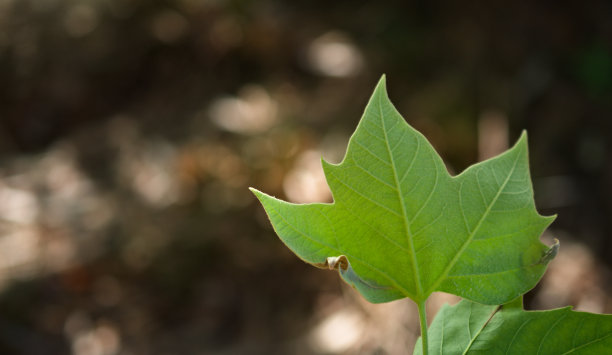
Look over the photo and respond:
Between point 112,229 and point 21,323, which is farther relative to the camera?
point 112,229


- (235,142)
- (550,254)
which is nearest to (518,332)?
(550,254)

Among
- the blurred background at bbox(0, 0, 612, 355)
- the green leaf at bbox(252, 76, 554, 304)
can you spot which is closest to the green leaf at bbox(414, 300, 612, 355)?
the green leaf at bbox(252, 76, 554, 304)

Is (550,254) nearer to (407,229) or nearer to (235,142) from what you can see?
(407,229)

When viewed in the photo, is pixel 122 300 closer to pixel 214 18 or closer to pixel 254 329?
pixel 254 329

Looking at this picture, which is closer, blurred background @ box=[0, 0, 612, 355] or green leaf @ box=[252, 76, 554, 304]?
green leaf @ box=[252, 76, 554, 304]

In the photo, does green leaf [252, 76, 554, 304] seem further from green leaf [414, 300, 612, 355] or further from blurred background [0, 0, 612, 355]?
blurred background [0, 0, 612, 355]

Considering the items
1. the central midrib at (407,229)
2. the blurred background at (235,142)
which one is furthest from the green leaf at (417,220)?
the blurred background at (235,142)

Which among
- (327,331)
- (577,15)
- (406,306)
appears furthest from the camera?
(577,15)

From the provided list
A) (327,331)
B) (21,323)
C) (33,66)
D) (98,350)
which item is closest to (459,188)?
(327,331)
